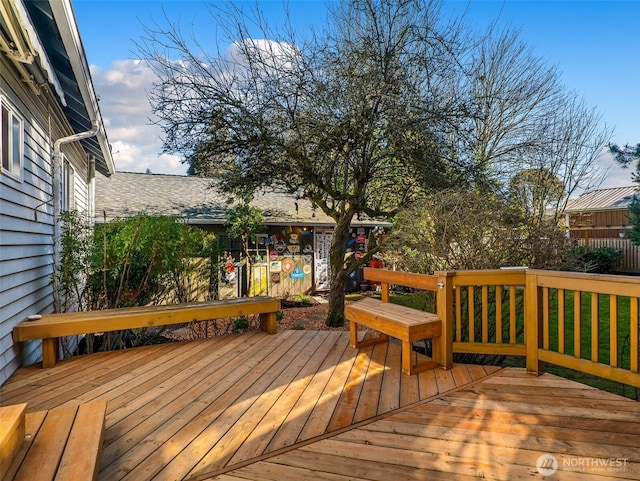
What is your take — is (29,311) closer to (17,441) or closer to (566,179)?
(17,441)

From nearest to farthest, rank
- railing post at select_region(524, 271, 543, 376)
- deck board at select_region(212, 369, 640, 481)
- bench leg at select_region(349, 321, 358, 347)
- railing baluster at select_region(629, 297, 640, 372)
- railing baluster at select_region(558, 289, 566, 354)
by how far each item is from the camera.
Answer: deck board at select_region(212, 369, 640, 481) → railing baluster at select_region(629, 297, 640, 372) → railing baluster at select_region(558, 289, 566, 354) → railing post at select_region(524, 271, 543, 376) → bench leg at select_region(349, 321, 358, 347)

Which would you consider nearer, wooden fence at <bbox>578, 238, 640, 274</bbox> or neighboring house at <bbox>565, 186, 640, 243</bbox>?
wooden fence at <bbox>578, 238, 640, 274</bbox>

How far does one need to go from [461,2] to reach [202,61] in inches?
197

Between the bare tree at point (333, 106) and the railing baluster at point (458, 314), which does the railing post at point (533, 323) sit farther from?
the bare tree at point (333, 106)

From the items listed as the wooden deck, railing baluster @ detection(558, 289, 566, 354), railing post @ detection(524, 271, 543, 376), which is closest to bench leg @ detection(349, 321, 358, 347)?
the wooden deck

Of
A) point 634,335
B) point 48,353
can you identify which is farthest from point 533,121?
point 48,353

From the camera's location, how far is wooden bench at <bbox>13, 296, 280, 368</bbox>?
11.3ft

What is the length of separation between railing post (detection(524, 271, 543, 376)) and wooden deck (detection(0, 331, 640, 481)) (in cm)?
14

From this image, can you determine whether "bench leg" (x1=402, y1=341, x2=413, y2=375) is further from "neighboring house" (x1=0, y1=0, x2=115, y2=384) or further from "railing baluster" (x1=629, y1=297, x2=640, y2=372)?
"neighboring house" (x1=0, y1=0, x2=115, y2=384)

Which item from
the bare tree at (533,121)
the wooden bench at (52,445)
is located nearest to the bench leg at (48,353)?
the wooden bench at (52,445)

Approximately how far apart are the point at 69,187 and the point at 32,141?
2378 mm

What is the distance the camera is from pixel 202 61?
600cm

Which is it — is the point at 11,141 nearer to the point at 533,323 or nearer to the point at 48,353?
the point at 48,353

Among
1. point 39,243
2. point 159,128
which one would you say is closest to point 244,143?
point 159,128
